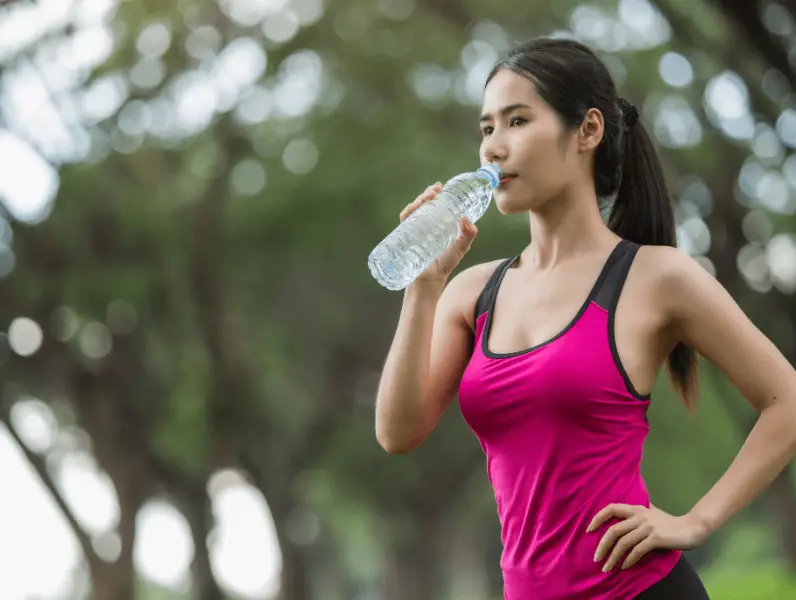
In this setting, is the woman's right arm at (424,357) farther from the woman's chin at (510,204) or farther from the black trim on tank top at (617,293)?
the black trim on tank top at (617,293)

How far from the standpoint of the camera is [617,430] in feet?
8.23

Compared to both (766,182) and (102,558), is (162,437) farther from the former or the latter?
(766,182)

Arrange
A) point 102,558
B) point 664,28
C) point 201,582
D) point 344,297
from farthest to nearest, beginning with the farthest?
point 344,297, point 201,582, point 102,558, point 664,28

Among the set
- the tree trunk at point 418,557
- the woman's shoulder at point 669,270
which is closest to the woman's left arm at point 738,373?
the woman's shoulder at point 669,270

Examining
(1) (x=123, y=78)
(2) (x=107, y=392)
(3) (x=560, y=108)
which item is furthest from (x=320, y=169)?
(3) (x=560, y=108)

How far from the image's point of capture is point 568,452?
2488 mm

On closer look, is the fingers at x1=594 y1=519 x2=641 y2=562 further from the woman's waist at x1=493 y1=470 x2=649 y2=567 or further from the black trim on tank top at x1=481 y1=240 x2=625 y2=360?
the black trim on tank top at x1=481 y1=240 x2=625 y2=360

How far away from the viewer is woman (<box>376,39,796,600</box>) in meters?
2.48

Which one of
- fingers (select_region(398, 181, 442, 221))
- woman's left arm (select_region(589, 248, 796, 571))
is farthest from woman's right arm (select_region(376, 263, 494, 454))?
woman's left arm (select_region(589, 248, 796, 571))

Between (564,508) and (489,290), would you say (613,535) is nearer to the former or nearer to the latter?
(564,508)

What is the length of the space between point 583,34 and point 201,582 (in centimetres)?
907

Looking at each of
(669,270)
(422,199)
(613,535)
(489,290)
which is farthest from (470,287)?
(613,535)

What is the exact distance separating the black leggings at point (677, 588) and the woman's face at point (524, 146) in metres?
0.82

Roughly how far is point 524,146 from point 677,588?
96cm
